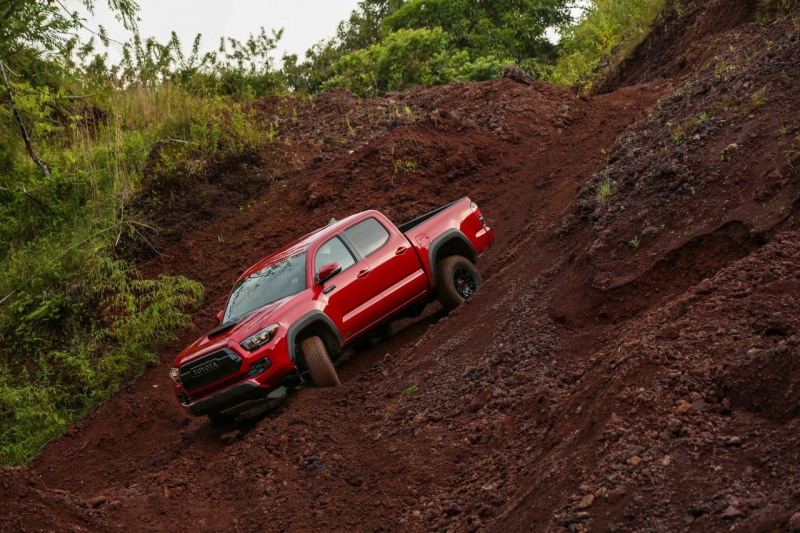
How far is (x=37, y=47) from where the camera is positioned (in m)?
18.2

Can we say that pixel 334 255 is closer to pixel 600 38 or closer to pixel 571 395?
pixel 571 395

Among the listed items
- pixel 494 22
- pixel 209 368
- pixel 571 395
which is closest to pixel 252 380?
pixel 209 368

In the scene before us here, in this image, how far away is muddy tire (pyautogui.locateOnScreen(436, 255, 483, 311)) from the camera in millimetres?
12672

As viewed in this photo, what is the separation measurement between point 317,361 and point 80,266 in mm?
7555

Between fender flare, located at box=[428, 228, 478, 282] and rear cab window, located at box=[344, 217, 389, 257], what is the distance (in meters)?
0.65

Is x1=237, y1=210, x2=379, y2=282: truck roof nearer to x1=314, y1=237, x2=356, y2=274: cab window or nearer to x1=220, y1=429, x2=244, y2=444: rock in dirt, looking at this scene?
Result: x1=314, y1=237, x2=356, y2=274: cab window

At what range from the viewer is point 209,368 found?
10562mm

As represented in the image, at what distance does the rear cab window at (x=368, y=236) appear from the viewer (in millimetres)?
12000

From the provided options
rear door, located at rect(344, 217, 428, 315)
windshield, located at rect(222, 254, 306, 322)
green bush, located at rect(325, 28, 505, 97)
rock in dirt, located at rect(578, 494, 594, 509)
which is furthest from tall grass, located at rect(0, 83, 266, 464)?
rock in dirt, located at rect(578, 494, 594, 509)

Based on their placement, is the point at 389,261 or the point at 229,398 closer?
the point at 229,398

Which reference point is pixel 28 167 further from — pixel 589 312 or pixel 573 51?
pixel 573 51

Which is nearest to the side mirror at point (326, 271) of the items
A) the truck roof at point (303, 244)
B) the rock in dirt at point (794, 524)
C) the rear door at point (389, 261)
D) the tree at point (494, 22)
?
the truck roof at point (303, 244)

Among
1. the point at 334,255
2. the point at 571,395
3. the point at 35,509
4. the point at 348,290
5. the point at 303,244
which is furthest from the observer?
the point at 303,244

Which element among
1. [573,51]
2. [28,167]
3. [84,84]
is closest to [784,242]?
[28,167]
